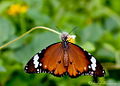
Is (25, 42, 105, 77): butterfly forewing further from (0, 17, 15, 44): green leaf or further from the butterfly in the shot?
(0, 17, 15, 44): green leaf

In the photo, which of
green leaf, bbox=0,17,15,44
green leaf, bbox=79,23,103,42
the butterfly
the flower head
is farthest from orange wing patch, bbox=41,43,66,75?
the flower head

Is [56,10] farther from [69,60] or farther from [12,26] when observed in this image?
[69,60]

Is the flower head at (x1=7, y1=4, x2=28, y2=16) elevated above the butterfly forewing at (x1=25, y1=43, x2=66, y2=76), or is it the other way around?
the flower head at (x1=7, y1=4, x2=28, y2=16)

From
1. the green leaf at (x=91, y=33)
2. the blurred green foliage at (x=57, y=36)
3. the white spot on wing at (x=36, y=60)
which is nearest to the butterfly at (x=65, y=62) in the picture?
the white spot on wing at (x=36, y=60)

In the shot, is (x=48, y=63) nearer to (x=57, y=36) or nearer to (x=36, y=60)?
(x=36, y=60)

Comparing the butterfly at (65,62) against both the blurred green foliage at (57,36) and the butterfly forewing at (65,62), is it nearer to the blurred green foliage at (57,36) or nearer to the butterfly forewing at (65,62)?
the butterfly forewing at (65,62)

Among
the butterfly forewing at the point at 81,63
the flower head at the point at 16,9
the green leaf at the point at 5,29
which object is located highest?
the flower head at the point at 16,9
